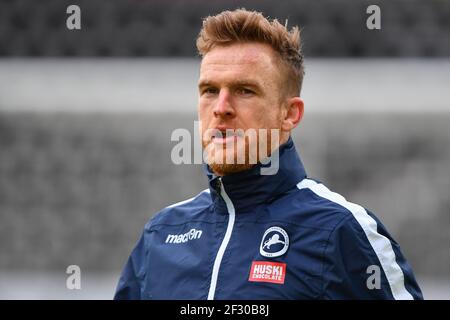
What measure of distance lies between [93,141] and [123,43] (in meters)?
0.78

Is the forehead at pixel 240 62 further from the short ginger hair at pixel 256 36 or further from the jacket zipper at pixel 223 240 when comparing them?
the jacket zipper at pixel 223 240

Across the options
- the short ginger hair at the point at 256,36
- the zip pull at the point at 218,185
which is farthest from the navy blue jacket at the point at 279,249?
the short ginger hair at the point at 256,36

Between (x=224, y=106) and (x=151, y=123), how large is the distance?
3437mm

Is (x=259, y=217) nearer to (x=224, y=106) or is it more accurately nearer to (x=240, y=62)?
(x=224, y=106)

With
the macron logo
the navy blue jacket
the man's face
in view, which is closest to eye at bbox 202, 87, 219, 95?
the man's face

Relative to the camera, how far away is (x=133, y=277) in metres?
2.34

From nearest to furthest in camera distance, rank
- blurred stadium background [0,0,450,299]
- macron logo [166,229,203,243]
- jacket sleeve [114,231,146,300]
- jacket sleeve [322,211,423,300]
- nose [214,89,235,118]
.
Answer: jacket sleeve [322,211,423,300] < nose [214,89,235,118] < macron logo [166,229,203,243] < jacket sleeve [114,231,146,300] < blurred stadium background [0,0,450,299]

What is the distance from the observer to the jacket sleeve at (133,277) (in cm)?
230

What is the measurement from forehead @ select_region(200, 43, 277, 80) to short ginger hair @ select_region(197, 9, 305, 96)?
2 centimetres

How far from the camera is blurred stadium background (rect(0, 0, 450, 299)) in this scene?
5281 millimetres

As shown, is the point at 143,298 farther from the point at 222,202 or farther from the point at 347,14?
the point at 347,14

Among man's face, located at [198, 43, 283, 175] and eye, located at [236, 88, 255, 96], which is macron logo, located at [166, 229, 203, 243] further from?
eye, located at [236, 88, 255, 96]

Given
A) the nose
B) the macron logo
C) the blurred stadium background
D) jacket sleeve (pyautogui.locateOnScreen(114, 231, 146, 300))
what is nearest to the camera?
the nose

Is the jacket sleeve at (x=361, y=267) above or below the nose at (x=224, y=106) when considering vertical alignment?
below
